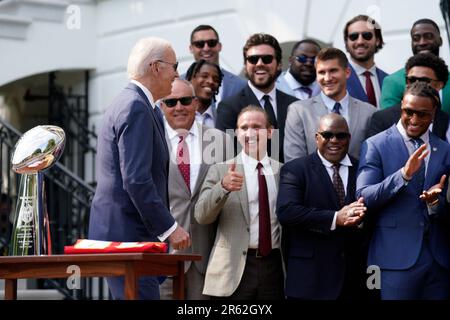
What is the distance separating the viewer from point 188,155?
8391 millimetres

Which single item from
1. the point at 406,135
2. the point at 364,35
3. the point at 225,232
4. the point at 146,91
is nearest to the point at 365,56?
the point at 364,35

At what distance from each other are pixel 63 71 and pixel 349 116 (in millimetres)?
6336

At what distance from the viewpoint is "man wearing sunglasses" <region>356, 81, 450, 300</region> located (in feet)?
24.6

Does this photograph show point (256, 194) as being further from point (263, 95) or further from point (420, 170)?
point (420, 170)

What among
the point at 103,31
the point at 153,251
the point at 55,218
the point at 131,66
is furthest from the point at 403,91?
the point at 103,31

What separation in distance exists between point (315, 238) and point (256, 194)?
0.56 meters

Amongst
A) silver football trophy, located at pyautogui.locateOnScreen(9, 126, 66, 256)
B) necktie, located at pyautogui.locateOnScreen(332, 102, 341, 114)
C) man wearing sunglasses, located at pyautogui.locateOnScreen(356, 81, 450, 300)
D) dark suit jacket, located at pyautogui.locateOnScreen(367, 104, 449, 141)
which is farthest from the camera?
necktie, located at pyautogui.locateOnScreen(332, 102, 341, 114)

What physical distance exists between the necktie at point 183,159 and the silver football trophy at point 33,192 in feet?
7.27

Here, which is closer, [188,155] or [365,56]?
[188,155]

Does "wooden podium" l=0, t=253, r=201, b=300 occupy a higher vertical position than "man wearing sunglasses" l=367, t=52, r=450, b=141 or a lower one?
lower

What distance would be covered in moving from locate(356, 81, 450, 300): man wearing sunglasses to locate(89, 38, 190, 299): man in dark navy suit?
5.80ft

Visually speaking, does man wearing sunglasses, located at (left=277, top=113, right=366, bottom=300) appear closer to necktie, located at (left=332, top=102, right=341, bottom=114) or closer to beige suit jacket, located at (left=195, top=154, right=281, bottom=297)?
beige suit jacket, located at (left=195, top=154, right=281, bottom=297)

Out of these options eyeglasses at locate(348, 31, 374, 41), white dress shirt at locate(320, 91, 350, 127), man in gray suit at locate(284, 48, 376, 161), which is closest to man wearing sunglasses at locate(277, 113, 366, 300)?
man in gray suit at locate(284, 48, 376, 161)

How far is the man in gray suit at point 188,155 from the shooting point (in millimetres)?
8172
